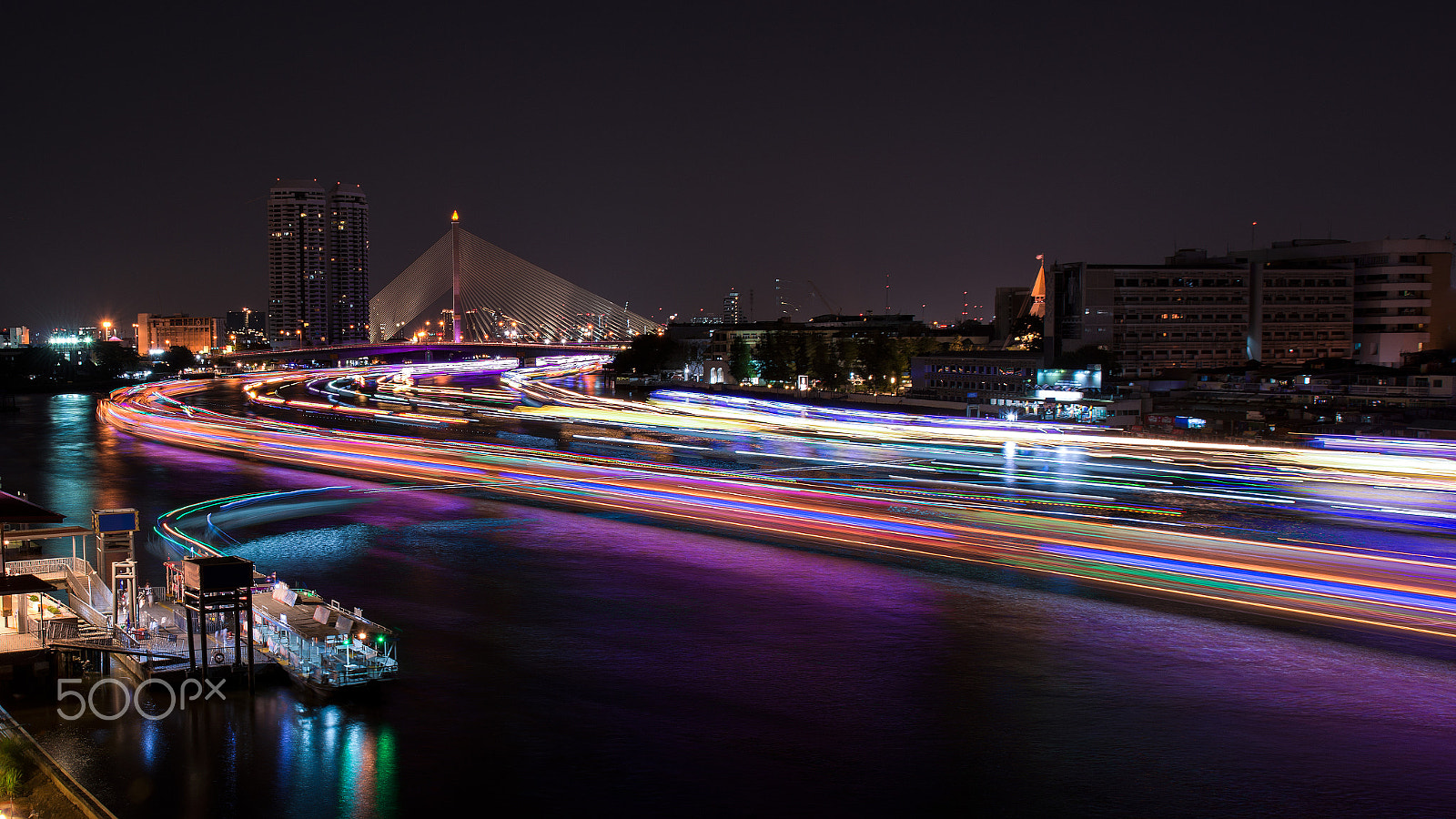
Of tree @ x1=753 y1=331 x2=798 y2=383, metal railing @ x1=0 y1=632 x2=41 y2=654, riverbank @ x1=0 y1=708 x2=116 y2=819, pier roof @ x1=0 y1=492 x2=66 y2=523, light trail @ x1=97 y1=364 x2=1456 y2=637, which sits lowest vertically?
riverbank @ x1=0 y1=708 x2=116 y2=819

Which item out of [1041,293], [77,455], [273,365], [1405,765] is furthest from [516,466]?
[273,365]

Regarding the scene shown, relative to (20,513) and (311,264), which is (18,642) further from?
(311,264)

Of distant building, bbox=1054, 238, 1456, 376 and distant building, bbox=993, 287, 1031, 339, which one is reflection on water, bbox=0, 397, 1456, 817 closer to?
distant building, bbox=1054, 238, 1456, 376

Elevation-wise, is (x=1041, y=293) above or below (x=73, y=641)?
above

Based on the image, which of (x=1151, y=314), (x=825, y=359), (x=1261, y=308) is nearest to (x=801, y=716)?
(x=825, y=359)

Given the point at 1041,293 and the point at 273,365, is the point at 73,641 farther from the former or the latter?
the point at 273,365

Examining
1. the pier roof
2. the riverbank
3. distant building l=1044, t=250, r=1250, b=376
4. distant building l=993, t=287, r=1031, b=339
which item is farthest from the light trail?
distant building l=993, t=287, r=1031, b=339
